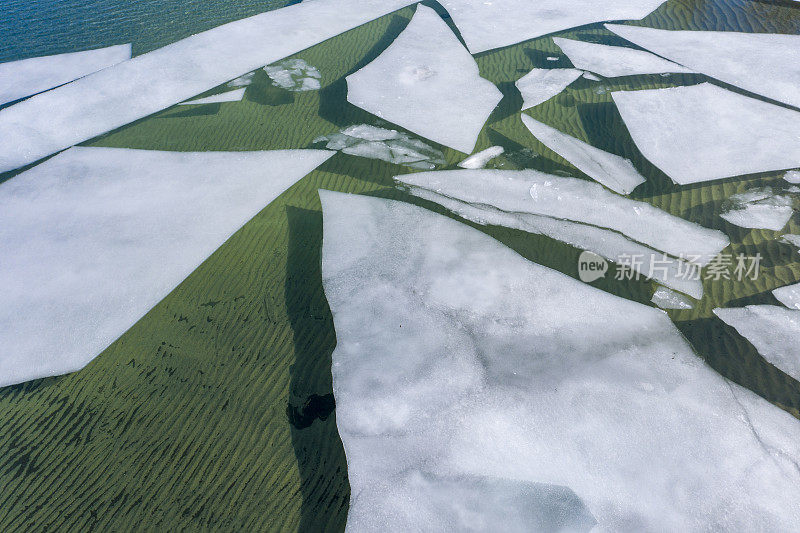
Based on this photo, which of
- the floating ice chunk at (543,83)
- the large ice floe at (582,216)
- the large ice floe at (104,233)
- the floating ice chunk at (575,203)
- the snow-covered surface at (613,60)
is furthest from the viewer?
the snow-covered surface at (613,60)

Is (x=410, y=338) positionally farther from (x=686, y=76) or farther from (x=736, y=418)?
(x=686, y=76)

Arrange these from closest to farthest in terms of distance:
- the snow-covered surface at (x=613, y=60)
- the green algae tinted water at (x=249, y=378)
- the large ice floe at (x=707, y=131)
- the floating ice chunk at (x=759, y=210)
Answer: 1. the green algae tinted water at (x=249, y=378)
2. the floating ice chunk at (x=759, y=210)
3. the large ice floe at (x=707, y=131)
4. the snow-covered surface at (x=613, y=60)

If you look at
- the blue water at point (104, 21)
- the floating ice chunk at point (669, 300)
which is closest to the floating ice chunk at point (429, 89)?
the floating ice chunk at point (669, 300)

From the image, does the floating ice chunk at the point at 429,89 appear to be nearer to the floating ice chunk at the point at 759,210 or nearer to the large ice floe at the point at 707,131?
the large ice floe at the point at 707,131

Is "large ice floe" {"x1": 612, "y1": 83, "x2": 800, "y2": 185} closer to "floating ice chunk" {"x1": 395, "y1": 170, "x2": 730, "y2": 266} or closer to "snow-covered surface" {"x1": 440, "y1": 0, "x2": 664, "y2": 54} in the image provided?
"floating ice chunk" {"x1": 395, "y1": 170, "x2": 730, "y2": 266}

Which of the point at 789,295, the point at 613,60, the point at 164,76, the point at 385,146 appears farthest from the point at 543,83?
the point at 164,76

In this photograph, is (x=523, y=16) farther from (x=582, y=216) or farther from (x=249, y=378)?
A: (x=249, y=378)
